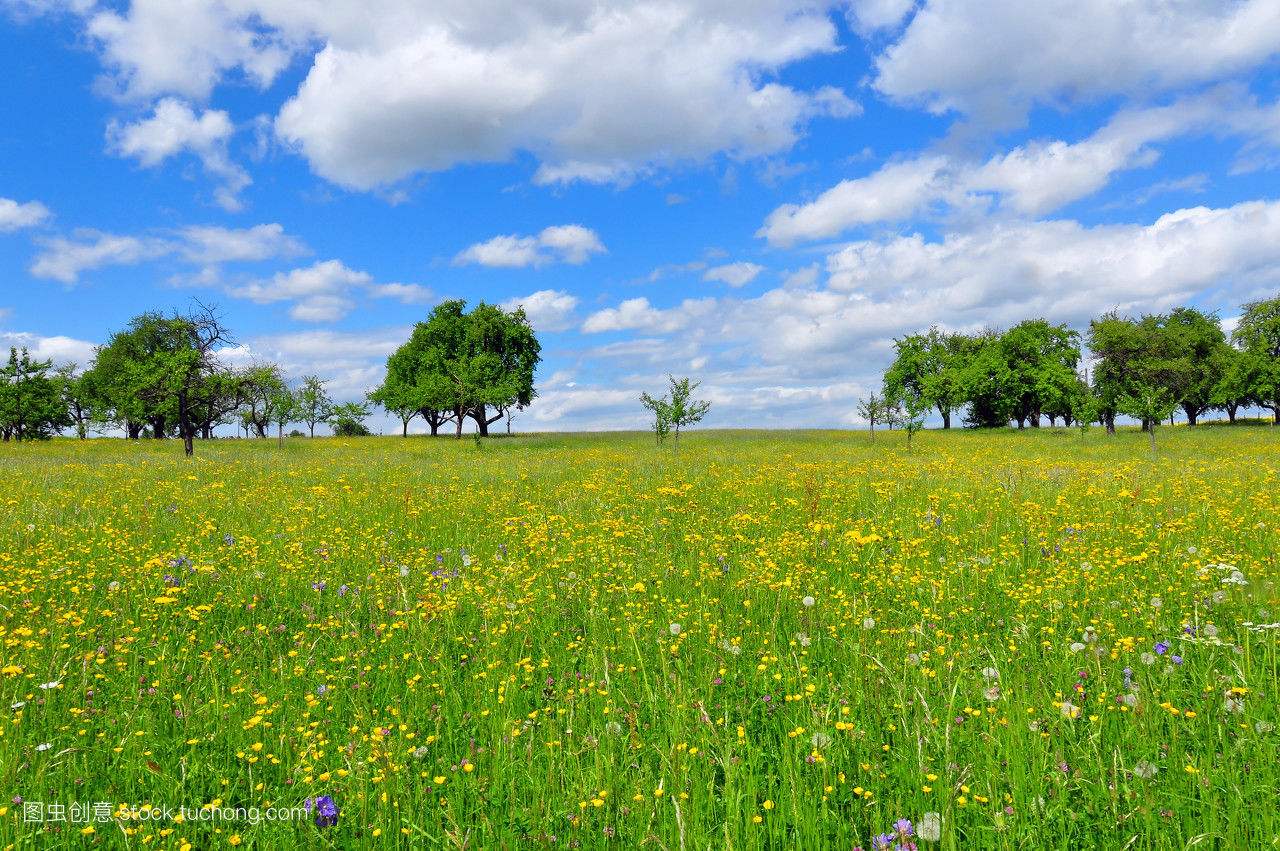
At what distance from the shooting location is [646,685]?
4.02 meters

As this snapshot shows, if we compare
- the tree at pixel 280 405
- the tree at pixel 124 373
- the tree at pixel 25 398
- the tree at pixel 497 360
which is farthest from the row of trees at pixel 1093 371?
the tree at pixel 25 398

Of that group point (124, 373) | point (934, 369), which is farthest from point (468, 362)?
point (934, 369)

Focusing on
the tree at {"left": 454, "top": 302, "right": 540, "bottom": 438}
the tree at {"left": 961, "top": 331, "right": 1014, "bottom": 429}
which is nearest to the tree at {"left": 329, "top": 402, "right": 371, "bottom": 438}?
the tree at {"left": 454, "top": 302, "right": 540, "bottom": 438}

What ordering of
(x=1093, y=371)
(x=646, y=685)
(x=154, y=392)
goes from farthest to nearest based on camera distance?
1. (x=1093, y=371)
2. (x=154, y=392)
3. (x=646, y=685)

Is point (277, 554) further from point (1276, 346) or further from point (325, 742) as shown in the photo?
point (1276, 346)

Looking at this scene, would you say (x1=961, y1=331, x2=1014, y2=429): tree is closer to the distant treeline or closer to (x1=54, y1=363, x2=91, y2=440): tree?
the distant treeline

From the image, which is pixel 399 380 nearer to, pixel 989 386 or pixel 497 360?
pixel 497 360

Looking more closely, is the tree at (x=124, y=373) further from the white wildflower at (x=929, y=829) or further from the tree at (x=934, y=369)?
the tree at (x=934, y=369)

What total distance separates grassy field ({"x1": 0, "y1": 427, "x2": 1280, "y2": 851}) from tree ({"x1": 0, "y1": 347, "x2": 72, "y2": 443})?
245 feet

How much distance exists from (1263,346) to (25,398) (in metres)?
126

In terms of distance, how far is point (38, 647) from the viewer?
4613mm

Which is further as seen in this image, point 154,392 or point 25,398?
point 25,398

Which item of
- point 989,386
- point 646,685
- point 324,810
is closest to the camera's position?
point 324,810

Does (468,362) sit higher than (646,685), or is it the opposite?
(468,362)
